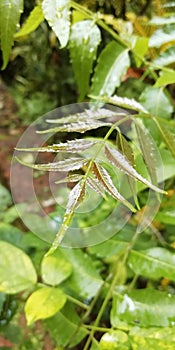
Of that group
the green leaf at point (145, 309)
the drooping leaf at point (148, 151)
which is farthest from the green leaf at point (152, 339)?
Result: the drooping leaf at point (148, 151)

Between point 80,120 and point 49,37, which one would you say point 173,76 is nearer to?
point 80,120

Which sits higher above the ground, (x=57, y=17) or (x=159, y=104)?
(x=57, y=17)

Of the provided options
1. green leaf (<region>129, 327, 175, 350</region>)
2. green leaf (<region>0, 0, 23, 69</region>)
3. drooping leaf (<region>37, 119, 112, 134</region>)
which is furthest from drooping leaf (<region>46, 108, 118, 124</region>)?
green leaf (<region>129, 327, 175, 350</region>)

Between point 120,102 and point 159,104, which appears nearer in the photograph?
point 120,102

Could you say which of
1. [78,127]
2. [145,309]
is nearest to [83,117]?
[78,127]

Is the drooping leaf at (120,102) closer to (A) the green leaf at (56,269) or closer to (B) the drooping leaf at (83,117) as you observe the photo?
(B) the drooping leaf at (83,117)

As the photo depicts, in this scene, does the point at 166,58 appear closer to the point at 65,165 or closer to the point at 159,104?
the point at 159,104

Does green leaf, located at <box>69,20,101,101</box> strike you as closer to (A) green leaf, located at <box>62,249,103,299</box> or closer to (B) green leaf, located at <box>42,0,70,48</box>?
(B) green leaf, located at <box>42,0,70,48</box>
